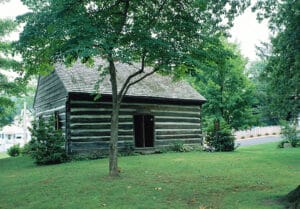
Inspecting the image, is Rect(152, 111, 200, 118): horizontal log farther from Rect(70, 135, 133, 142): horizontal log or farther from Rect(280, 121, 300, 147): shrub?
Rect(280, 121, 300, 147): shrub

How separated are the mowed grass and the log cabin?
3870 millimetres

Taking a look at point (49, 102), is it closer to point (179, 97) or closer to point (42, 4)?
point (179, 97)

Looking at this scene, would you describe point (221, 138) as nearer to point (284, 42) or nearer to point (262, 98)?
point (262, 98)

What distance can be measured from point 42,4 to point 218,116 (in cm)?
2211

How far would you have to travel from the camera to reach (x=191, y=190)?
8406 millimetres

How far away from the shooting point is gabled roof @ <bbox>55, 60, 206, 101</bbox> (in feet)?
A: 55.0

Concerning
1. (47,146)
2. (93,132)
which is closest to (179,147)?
(93,132)

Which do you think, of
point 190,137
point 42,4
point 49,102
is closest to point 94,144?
point 49,102

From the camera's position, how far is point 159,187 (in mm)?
8867

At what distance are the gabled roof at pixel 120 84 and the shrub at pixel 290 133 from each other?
659 cm

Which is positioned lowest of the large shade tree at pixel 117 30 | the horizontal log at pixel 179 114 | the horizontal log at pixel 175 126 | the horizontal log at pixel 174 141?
the horizontal log at pixel 174 141

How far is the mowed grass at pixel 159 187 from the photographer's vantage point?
7211 millimetres

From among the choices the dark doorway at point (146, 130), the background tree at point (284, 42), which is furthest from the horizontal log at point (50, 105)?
the background tree at point (284, 42)

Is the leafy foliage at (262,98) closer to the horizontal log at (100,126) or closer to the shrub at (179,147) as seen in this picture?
the shrub at (179,147)
